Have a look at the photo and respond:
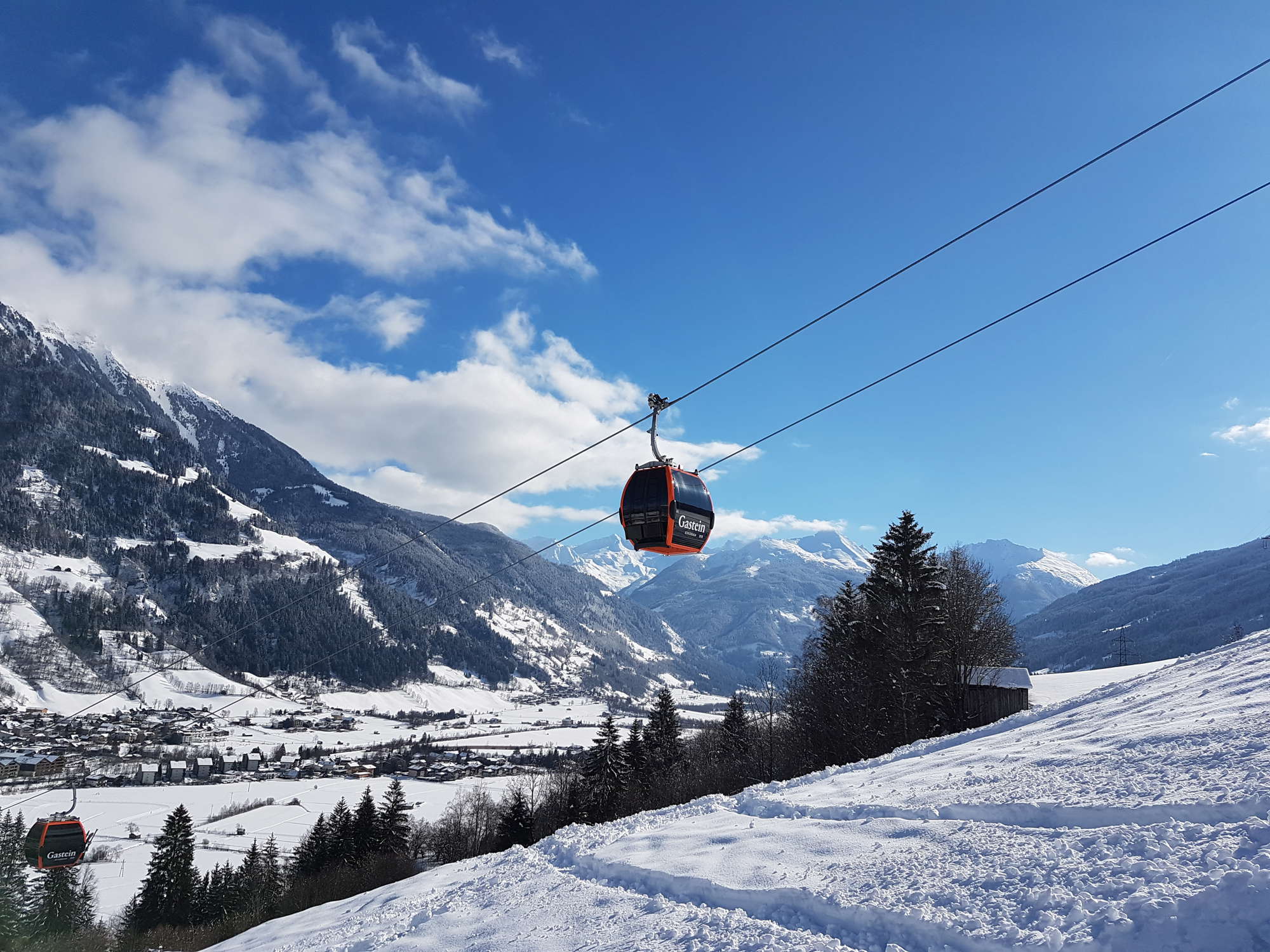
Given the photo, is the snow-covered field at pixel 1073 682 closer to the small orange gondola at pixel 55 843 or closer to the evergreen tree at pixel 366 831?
the small orange gondola at pixel 55 843

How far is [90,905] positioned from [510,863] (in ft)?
193

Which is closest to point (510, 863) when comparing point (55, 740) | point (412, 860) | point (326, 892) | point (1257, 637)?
point (1257, 637)

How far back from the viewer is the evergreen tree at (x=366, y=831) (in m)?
49.8

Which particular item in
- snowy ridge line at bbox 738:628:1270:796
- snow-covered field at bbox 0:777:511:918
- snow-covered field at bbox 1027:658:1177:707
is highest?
snowy ridge line at bbox 738:628:1270:796

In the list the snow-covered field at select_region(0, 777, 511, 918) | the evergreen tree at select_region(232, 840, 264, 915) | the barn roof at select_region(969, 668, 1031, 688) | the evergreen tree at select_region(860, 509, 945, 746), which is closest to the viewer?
the evergreen tree at select_region(860, 509, 945, 746)

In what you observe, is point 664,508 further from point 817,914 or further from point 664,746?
point 664,746

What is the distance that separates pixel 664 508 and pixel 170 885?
53.1 metres

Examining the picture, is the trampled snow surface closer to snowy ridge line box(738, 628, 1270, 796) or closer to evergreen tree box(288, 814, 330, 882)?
snowy ridge line box(738, 628, 1270, 796)

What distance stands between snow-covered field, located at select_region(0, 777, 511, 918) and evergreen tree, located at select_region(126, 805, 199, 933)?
1112 centimetres

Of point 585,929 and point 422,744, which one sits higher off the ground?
point 585,929

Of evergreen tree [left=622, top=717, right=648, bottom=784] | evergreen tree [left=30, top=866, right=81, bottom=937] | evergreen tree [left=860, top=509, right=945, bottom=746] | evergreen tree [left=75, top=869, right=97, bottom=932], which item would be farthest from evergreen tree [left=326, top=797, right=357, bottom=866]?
evergreen tree [left=860, top=509, right=945, bottom=746]

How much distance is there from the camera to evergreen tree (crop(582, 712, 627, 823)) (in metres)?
44.3

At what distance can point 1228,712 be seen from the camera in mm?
9992

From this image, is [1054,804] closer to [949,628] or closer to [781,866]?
[781,866]
